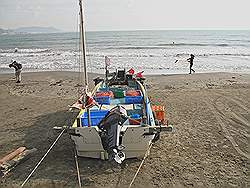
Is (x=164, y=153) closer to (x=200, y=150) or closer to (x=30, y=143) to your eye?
(x=200, y=150)

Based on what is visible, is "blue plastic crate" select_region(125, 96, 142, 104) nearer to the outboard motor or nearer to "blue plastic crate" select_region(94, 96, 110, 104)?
"blue plastic crate" select_region(94, 96, 110, 104)

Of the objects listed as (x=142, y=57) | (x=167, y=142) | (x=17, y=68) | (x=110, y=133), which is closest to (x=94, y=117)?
(x=110, y=133)

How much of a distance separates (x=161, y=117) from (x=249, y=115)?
149 inches

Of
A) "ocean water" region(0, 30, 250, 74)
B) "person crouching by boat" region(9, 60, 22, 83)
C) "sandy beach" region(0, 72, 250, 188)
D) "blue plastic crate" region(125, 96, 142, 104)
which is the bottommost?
"ocean water" region(0, 30, 250, 74)

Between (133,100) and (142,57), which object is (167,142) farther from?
(142,57)

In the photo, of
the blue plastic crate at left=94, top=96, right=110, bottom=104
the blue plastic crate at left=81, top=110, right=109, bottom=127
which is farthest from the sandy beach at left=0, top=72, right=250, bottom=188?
the blue plastic crate at left=94, top=96, right=110, bottom=104

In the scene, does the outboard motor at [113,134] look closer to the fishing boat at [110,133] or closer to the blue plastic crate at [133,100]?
the fishing boat at [110,133]

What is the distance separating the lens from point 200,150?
7.52 metres

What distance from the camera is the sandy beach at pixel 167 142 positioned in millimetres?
6121

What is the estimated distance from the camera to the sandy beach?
6.12 m

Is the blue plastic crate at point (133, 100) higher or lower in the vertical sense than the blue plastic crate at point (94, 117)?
higher

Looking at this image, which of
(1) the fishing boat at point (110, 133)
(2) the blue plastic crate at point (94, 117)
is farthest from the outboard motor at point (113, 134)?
(2) the blue plastic crate at point (94, 117)

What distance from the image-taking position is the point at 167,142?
804cm

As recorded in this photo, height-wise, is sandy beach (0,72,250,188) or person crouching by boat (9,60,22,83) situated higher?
person crouching by boat (9,60,22,83)
